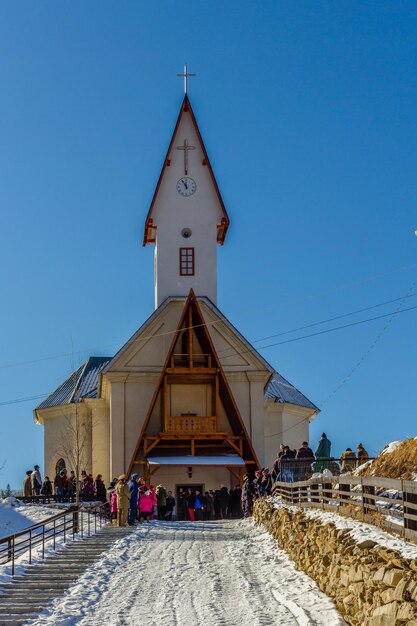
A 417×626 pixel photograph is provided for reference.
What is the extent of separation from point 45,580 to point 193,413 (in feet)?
83.1

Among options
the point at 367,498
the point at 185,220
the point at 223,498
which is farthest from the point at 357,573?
the point at 185,220

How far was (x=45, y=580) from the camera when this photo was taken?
18.1 m

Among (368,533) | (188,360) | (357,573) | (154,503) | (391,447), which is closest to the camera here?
(357,573)

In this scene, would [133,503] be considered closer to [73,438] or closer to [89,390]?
[73,438]

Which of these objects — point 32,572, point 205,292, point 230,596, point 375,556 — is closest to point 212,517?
point 205,292

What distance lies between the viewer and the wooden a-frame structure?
136 feet

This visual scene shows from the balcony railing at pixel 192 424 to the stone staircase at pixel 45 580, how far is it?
17.4 metres

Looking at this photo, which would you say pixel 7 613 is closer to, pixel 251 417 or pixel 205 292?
pixel 251 417

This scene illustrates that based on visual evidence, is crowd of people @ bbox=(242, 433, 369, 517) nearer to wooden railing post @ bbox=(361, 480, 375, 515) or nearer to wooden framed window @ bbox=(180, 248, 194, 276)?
wooden railing post @ bbox=(361, 480, 375, 515)

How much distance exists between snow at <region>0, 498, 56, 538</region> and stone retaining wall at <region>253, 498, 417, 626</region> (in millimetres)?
15592

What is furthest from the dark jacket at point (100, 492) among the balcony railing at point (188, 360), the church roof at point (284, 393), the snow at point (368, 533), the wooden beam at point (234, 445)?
the snow at point (368, 533)

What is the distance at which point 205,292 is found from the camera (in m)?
46.2

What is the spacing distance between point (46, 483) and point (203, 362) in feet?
26.6

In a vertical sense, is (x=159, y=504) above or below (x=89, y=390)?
below
